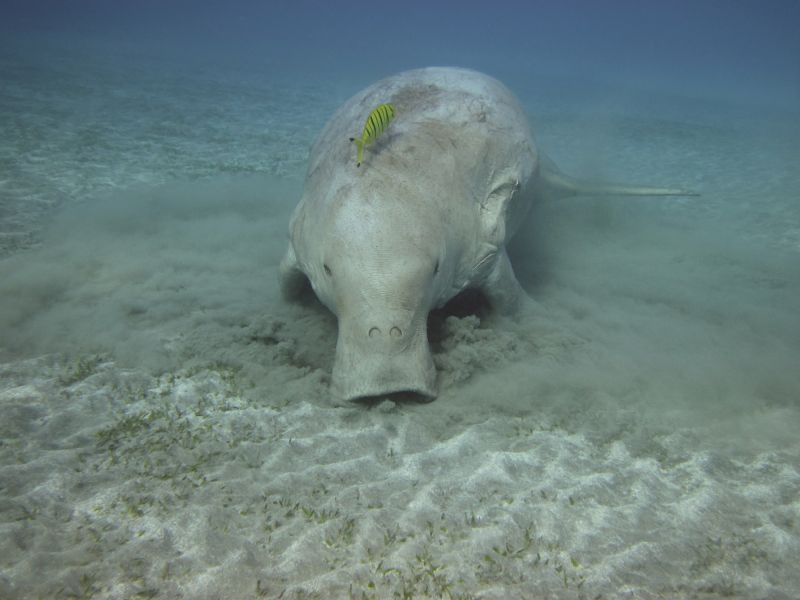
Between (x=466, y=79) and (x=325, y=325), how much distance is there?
2906 millimetres

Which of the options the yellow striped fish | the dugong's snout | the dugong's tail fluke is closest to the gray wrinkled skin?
the dugong's snout

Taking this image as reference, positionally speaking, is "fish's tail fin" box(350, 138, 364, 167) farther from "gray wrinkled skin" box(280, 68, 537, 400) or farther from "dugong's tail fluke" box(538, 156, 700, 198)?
"dugong's tail fluke" box(538, 156, 700, 198)

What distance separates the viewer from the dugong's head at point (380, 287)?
3.21 m

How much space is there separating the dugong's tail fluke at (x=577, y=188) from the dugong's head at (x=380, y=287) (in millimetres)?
4121

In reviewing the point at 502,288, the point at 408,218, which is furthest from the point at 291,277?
the point at 502,288

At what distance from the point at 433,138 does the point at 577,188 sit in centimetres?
393

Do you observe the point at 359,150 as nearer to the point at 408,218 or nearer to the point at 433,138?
the point at 408,218

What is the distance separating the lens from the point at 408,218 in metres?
3.43

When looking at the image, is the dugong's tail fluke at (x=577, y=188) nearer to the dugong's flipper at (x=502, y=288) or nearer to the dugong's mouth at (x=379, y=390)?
the dugong's flipper at (x=502, y=288)

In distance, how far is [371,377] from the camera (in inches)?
127

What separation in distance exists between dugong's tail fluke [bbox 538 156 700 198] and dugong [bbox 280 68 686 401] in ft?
5.75

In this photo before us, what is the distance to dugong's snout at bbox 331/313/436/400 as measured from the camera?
3.21 meters

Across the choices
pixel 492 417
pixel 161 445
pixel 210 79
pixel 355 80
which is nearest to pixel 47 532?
pixel 161 445

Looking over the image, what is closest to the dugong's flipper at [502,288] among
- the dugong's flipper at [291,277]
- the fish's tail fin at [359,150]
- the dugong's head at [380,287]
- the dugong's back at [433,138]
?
the dugong's back at [433,138]
